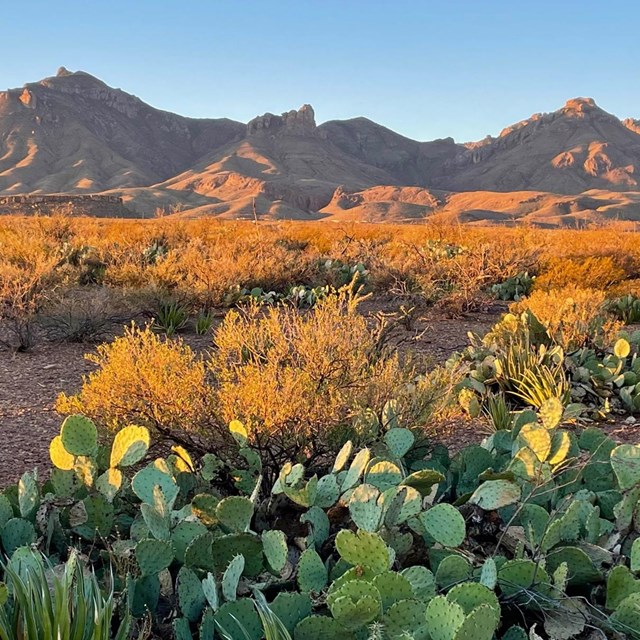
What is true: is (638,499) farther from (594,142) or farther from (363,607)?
(594,142)

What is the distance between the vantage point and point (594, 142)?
134 metres

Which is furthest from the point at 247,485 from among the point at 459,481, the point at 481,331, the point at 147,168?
the point at 147,168

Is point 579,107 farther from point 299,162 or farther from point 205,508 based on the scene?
point 205,508

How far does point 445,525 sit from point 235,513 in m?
0.85

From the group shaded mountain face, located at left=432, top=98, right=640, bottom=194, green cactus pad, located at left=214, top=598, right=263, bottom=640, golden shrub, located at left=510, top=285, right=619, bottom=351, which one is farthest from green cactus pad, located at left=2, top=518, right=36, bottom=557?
shaded mountain face, located at left=432, top=98, right=640, bottom=194

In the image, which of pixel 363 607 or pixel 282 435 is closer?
pixel 363 607

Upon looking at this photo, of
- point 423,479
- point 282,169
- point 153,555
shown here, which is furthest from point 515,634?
point 282,169

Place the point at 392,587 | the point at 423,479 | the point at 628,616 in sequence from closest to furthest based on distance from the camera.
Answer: the point at 392,587
the point at 628,616
the point at 423,479

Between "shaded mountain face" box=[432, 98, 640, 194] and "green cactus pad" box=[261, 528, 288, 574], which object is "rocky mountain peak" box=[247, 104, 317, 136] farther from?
"green cactus pad" box=[261, 528, 288, 574]

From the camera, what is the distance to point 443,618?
2.02m

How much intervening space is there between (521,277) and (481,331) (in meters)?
3.56

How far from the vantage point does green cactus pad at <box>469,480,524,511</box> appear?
2.96 metres

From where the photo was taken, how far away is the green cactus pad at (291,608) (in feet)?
7.56

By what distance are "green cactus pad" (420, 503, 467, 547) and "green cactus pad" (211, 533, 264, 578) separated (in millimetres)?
677
